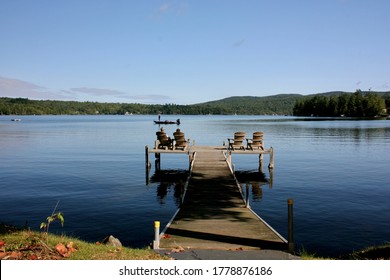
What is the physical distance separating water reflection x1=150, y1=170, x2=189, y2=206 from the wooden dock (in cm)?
190

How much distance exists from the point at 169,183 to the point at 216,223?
13.0 meters

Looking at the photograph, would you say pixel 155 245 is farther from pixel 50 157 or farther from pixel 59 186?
pixel 50 157

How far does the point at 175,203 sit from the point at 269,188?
22.1 feet

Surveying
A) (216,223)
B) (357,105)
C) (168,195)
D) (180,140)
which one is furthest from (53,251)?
(357,105)

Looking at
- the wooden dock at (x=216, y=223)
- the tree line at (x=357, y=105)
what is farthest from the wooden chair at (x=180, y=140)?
the tree line at (x=357, y=105)

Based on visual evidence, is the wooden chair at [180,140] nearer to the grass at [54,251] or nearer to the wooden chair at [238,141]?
the wooden chair at [238,141]

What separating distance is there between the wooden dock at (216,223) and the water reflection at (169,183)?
190 cm

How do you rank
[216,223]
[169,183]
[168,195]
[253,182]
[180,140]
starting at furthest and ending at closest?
[180,140] → [169,183] → [253,182] → [168,195] → [216,223]

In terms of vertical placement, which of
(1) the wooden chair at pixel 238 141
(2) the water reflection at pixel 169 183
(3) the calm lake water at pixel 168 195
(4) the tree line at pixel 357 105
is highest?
(4) the tree line at pixel 357 105

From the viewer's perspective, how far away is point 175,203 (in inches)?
747

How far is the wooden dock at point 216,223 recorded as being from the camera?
→ 1020cm

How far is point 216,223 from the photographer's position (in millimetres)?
12141

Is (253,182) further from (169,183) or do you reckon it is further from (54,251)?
(54,251)
